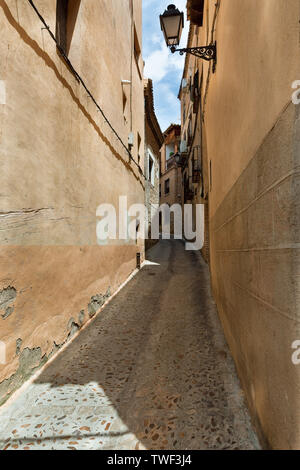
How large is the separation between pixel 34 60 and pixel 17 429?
371 centimetres

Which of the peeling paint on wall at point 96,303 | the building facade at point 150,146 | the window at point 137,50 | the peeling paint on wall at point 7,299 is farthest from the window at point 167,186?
the peeling paint on wall at point 7,299

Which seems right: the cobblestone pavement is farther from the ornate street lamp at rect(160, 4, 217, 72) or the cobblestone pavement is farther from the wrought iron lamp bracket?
the ornate street lamp at rect(160, 4, 217, 72)

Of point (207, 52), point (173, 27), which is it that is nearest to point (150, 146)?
point (173, 27)

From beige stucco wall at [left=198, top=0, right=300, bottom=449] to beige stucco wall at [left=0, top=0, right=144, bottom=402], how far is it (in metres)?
2.22

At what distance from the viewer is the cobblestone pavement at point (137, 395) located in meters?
2.02

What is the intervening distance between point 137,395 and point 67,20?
5.36m

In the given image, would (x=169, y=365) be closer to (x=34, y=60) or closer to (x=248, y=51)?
(x=248, y=51)

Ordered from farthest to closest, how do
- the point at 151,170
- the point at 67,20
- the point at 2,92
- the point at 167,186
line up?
the point at 167,186, the point at 151,170, the point at 67,20, the point at 2,92

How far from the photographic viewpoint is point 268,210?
5.08 ft

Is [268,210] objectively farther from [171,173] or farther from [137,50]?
[171,173]

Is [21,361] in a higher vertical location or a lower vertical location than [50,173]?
lower

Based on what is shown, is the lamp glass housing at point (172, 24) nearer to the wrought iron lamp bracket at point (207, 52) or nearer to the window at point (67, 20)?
the wrought iron lamp bracket at point (207, 52)

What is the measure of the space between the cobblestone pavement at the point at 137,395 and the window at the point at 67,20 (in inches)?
177
